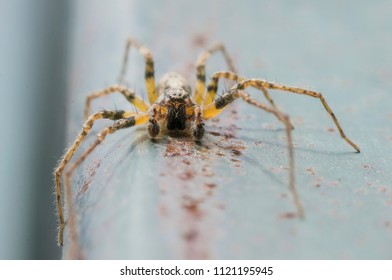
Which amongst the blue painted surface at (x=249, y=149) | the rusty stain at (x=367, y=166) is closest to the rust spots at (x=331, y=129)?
the blue painted surface at (x=249, y=149)

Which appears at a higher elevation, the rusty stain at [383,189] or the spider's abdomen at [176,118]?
the spider's abdomen at [176,118]

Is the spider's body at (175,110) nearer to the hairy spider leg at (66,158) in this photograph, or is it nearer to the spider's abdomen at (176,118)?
the spider's abdomen at (176,118)

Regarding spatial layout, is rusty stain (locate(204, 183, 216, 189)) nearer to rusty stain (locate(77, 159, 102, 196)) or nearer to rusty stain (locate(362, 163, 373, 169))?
rusty stain (locate(77, 159, 102, 196))

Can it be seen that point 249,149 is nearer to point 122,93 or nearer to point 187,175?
point 187,175

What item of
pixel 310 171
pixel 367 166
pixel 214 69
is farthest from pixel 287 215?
pixel 214 69

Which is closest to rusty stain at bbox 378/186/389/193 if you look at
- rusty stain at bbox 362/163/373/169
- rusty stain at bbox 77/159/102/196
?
rusty stain at bbox 362/163/373/169
